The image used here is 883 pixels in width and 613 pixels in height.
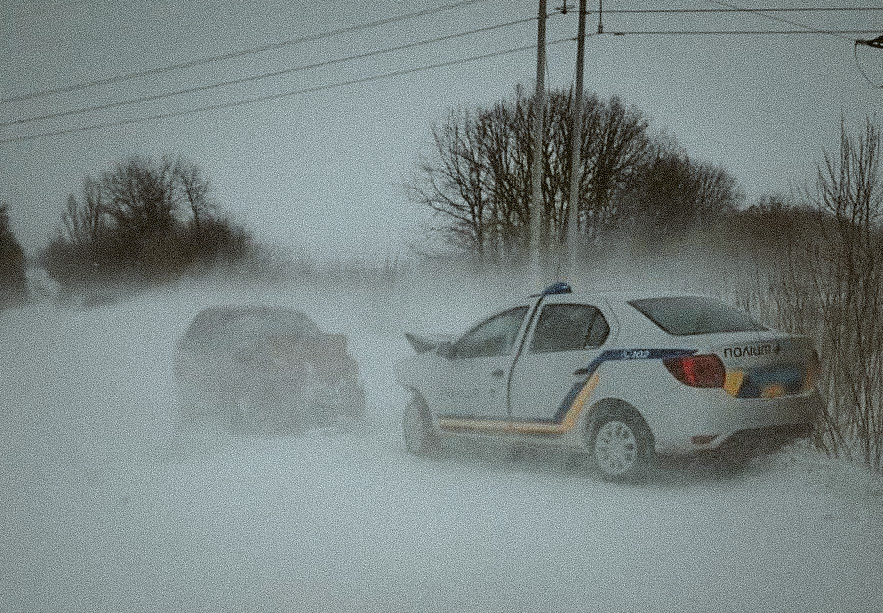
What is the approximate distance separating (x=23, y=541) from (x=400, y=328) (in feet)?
79.5

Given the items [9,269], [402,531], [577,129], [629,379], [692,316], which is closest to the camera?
[402,531]

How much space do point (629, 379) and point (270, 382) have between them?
18.5 ft

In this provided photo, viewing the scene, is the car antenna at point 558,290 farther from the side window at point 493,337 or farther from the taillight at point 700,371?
the taillight at point 700,371

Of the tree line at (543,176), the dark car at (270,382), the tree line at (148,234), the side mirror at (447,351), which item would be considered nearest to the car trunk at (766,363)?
the side mirror at (447,351)

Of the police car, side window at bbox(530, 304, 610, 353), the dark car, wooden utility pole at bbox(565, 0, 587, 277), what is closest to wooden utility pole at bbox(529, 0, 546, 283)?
wooden utility pole at bbox(565, 0, 587, 277)

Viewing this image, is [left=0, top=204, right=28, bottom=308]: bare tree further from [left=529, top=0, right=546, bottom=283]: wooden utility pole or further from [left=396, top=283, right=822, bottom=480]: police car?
[left=396, top=283, right=822, bottom=480]: police car

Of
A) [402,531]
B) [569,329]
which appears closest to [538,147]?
[569,329]

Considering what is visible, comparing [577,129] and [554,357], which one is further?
[577,129]

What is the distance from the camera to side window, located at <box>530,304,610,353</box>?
303 inches

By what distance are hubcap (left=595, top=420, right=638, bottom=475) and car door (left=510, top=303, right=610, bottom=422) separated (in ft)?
1.63

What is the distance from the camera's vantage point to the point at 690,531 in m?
5.91

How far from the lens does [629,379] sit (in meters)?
7.15

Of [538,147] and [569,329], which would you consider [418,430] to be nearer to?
[569,329]

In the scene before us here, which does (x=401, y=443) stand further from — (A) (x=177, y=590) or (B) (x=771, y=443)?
(A) (x=177, y=590)
